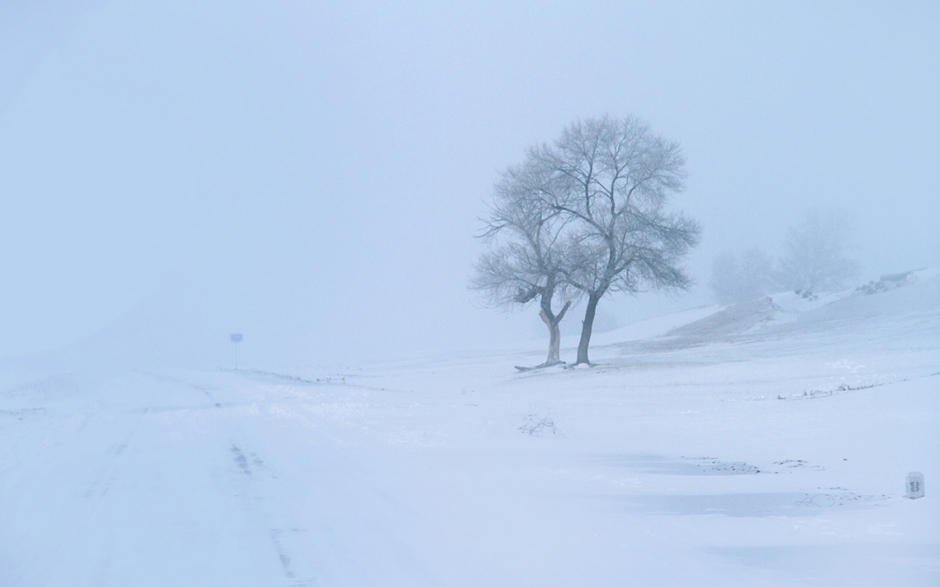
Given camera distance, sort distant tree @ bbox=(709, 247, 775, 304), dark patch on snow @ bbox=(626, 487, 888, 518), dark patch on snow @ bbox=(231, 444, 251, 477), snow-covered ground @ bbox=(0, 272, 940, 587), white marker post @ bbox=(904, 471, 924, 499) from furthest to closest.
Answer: distant tree @ bbox=(709, 247, 775, 304), dark patch on snow @ bbox=(231, 444, 251, 477), dark patch on snow @ bbox=(626, 487, 888, 518), white marker post @ bbox=(904, 471, 924, 499), snow-covered ground @ bbox=(0, 272, 940, 587)

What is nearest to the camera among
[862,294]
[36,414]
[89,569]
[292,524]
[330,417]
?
[89,569]

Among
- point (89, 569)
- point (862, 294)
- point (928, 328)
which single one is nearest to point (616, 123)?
point (928, 328)

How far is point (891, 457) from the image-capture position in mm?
11289

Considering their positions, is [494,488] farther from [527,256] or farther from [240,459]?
[527,256]

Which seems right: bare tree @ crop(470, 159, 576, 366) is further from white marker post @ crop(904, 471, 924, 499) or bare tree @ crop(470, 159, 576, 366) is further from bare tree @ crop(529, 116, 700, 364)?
white marker post @ crop(904, 471, 924, 499)

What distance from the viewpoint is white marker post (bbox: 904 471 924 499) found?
342 inches

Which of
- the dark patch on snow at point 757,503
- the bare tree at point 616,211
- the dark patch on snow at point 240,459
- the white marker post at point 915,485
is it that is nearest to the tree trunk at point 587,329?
the bare tree at point 616,211

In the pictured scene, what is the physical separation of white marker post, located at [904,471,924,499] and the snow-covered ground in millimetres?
216

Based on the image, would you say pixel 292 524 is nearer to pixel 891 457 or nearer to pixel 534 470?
pixel 534 470

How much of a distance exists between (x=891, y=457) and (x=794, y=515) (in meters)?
3.23

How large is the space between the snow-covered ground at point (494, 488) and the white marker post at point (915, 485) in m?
0.22

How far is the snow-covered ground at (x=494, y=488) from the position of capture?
7215 millimetres

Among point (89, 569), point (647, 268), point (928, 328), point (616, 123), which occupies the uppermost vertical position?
point (616, 123)

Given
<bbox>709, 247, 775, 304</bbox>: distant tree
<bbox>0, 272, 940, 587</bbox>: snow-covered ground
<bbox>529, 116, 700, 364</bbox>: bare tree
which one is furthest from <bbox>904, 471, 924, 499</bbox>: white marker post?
<bbox>709, 247, 775, 304</bbox>: distant tree
